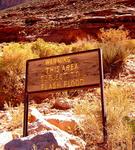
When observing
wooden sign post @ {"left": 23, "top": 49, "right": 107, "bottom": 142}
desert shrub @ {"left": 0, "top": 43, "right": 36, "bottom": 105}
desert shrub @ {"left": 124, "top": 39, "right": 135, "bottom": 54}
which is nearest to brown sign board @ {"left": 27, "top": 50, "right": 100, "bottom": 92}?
wooden sign post @ {"left": 23, "top": 49, "right": 107, "bottom": 142}

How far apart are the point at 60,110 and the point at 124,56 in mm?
3530

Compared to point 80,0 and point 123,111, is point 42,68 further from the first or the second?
point 80,0

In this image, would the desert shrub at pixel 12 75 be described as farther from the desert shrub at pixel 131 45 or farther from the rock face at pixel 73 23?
the rock face at pixel 73 23

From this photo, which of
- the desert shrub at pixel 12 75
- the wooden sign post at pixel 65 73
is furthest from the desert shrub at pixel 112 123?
the desert shrub at pixel 12 75

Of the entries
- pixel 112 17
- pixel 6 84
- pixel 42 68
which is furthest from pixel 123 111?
pixel 112 17

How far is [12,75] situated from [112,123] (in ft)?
17.1

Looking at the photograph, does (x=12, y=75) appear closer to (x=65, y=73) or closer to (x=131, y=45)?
(x=131, y=45)

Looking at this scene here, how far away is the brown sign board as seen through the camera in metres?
6.27

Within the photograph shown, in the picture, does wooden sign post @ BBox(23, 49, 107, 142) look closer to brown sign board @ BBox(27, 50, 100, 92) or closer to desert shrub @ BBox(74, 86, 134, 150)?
brown sign board @ BBox(27, 50, 100, 92)

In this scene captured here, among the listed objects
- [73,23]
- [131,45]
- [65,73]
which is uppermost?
[73,23]

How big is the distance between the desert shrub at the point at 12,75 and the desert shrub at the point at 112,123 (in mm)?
3559

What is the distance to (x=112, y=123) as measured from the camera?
6.15 metres

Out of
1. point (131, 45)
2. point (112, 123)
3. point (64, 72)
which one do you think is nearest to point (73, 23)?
point (131, 45)

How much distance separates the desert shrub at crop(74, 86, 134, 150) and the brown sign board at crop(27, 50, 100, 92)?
55cm
